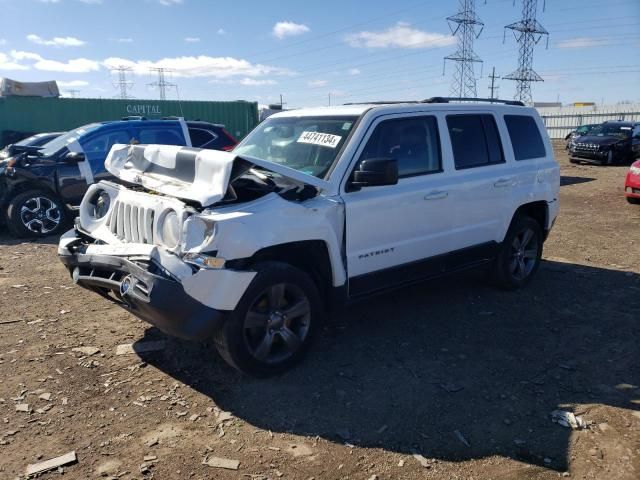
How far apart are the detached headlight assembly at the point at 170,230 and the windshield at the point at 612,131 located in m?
21.6

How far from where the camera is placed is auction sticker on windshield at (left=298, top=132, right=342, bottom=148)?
164 inches

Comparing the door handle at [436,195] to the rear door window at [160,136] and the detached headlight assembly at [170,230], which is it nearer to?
the detached headlight assembly at [170,230]

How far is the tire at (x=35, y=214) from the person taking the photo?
8.26 metres

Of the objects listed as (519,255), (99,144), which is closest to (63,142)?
(99,144)

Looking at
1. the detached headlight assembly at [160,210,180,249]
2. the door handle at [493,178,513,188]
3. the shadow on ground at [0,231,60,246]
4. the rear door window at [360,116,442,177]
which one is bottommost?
the shadow on ground at [0,231,60,246]

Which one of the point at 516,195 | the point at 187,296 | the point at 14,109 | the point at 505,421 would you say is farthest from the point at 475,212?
the point at 14,109

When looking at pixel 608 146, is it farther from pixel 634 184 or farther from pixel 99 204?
pixel 99 204

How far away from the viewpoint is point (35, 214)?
840 centimetres

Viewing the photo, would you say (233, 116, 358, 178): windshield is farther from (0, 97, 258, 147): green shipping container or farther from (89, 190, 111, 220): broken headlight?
(0, 97, 258, 147): green shipping container

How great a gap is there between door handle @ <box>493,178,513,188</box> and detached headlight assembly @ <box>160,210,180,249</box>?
3.16 m

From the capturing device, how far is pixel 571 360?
4098 mm

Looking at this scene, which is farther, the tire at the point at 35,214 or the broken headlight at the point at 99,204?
the tire at the point at 35,214

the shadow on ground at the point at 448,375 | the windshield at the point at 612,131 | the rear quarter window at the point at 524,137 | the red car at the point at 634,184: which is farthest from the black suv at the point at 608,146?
the shadow on ground at the point at 448,375

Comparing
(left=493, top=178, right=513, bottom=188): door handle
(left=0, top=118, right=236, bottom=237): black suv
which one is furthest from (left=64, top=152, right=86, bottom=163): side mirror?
(left=493, top=178, right=513, bottom=188): door handle
